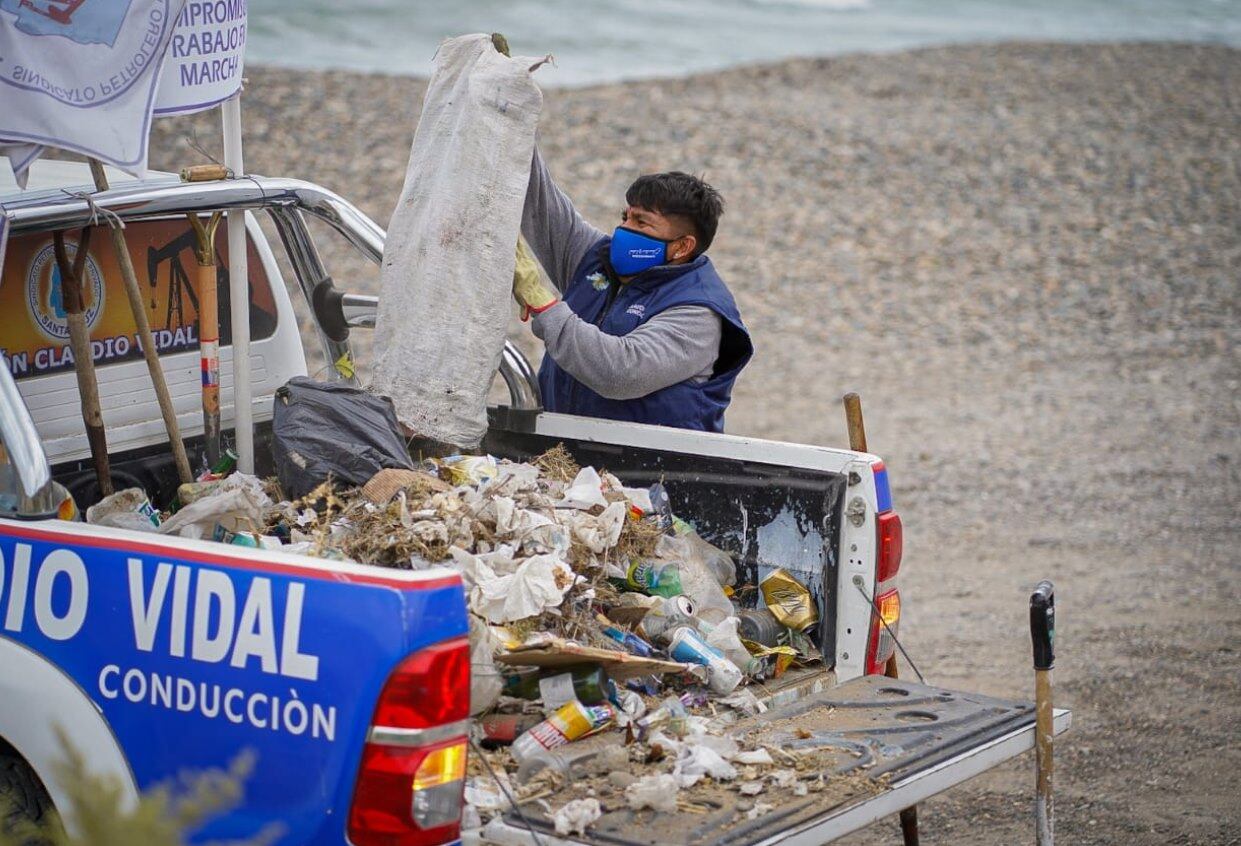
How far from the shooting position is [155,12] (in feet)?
12.6

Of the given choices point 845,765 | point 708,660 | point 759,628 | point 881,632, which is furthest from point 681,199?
point 845,765

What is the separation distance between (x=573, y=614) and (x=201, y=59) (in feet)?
6.13

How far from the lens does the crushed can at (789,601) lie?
4145 millimetres

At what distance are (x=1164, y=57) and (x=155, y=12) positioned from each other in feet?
66.8

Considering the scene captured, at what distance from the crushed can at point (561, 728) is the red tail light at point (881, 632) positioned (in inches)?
35.6

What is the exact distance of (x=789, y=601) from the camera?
13.7ft

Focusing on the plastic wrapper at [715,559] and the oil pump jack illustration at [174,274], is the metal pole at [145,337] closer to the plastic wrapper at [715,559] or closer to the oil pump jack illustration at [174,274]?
the oil pump jack illustration at [174,274]

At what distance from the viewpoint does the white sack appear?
451 centimetres

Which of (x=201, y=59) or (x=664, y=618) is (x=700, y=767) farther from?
(x=201, y=59)

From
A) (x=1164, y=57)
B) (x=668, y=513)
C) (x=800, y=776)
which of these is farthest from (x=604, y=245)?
(x=1164, y=57)

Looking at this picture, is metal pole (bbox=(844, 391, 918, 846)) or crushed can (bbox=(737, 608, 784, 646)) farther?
metal pole (bbox=(844, 391, 918, 846))

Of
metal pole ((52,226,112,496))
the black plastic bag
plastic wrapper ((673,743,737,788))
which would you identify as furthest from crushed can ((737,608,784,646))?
metal pole ((52,226,112,496))

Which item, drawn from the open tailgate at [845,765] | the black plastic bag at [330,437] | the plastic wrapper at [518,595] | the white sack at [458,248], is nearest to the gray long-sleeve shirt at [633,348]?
the white sack at [458,248]

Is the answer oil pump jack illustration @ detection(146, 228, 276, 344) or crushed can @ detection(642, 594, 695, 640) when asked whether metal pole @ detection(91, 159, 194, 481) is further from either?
crushed can @ detection(642, 594, 695, 640)
